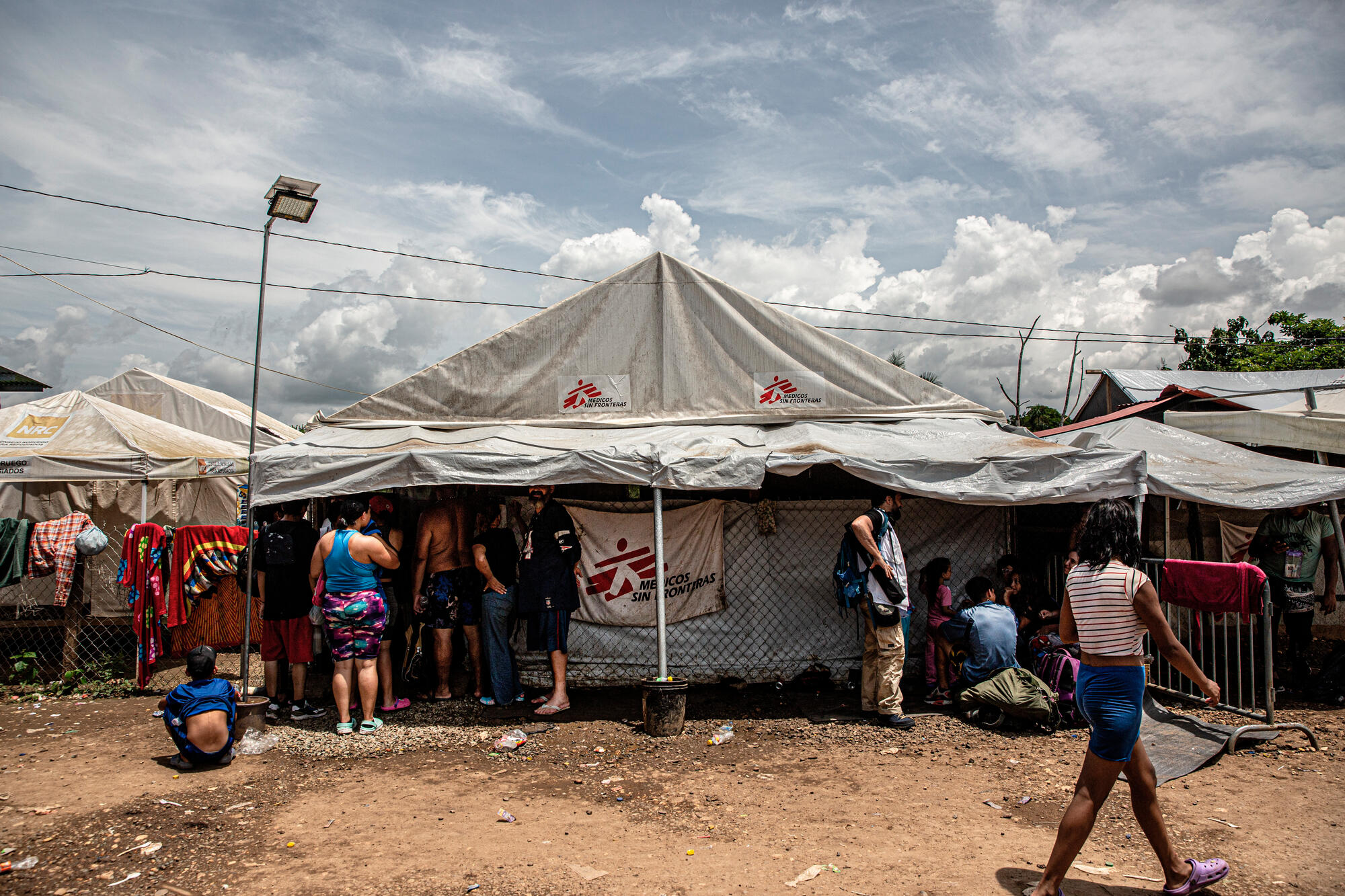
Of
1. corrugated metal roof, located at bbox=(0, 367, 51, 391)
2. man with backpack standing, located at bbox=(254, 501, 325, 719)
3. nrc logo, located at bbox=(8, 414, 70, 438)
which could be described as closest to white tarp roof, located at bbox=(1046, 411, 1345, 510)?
man with backpack standing, located at bbox=(254, 501, 325, 719)

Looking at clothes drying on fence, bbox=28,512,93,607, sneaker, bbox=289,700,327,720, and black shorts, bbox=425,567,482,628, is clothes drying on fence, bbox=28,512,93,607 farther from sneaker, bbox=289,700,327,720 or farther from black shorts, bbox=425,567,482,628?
black shorts, bbox=425,567,482,628

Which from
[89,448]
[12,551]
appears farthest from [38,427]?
[12,551]

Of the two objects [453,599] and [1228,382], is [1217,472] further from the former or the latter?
[1228,382]

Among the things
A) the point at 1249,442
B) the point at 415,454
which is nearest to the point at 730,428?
the point at 415,454

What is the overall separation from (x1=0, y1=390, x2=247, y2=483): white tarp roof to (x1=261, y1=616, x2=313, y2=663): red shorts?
2732 millimetres

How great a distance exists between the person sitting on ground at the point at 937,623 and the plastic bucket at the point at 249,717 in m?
5.87

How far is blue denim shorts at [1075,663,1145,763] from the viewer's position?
352 cm

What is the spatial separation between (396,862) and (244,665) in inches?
121

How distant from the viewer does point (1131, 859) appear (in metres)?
4.20

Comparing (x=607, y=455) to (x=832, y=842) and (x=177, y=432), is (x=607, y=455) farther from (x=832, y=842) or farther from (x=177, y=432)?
(x=177, y=432)

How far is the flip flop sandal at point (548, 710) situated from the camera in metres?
7.12

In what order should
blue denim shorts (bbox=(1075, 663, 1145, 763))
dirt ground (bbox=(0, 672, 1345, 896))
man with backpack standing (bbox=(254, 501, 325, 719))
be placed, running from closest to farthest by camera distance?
blue denim shorts (bbox=(1075, 663, 1145, 763)), dirt ground (bbox=(0, 672, 1345, 896)), man with backpack standing (bbox=(254, 501, 325, 719))

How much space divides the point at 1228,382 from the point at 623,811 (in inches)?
679

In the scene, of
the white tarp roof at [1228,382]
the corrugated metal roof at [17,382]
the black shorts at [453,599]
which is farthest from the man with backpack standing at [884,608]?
the corrugated metal roof at [17,382]
